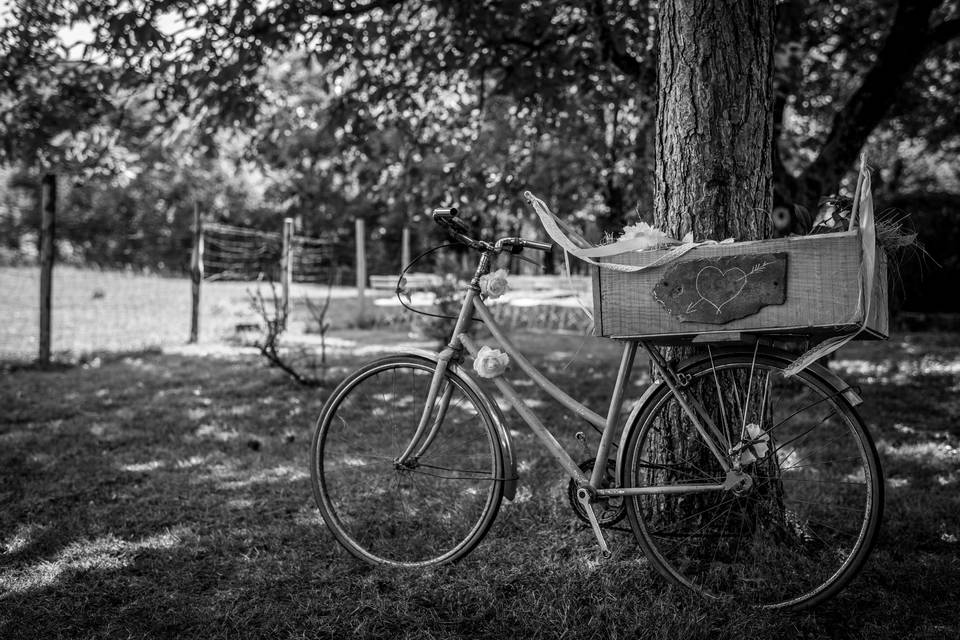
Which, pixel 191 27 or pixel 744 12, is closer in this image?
pixel 744 12

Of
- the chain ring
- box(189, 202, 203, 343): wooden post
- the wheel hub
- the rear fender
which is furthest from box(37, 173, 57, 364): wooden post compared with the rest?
the wheel hub

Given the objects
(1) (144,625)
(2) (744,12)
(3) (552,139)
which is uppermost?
(3) (552,139)

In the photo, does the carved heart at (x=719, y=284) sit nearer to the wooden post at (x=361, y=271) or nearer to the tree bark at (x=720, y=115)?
the tree bark at (x=720, y=115)

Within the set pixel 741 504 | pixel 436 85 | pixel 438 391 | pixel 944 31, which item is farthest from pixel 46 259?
pixel 944 31

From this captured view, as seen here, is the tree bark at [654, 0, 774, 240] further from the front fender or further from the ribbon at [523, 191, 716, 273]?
the front fender

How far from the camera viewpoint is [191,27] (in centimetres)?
532

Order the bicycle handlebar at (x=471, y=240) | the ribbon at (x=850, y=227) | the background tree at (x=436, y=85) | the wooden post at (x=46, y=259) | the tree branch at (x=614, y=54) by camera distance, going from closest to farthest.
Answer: the ribbon at (x=850, y=227) → the bicycle handlebar at (x=471, y=240) → the tree branch at (x=614, y=54) → the background tree at (x=436, y=85) → the wooden post at (x=46, y=259)

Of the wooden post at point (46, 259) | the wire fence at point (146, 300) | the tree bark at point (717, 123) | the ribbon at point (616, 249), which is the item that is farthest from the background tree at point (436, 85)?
the ribbon at point (616, 249)

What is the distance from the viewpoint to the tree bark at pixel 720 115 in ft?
8.18

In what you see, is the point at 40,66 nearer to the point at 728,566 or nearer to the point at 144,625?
the point at 144,625

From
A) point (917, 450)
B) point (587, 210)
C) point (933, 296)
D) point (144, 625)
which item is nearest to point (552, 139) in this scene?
point (587, 210)

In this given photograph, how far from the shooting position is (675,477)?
8.61 ft

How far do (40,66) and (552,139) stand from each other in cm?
462

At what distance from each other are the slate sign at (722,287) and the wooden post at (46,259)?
268 inches
